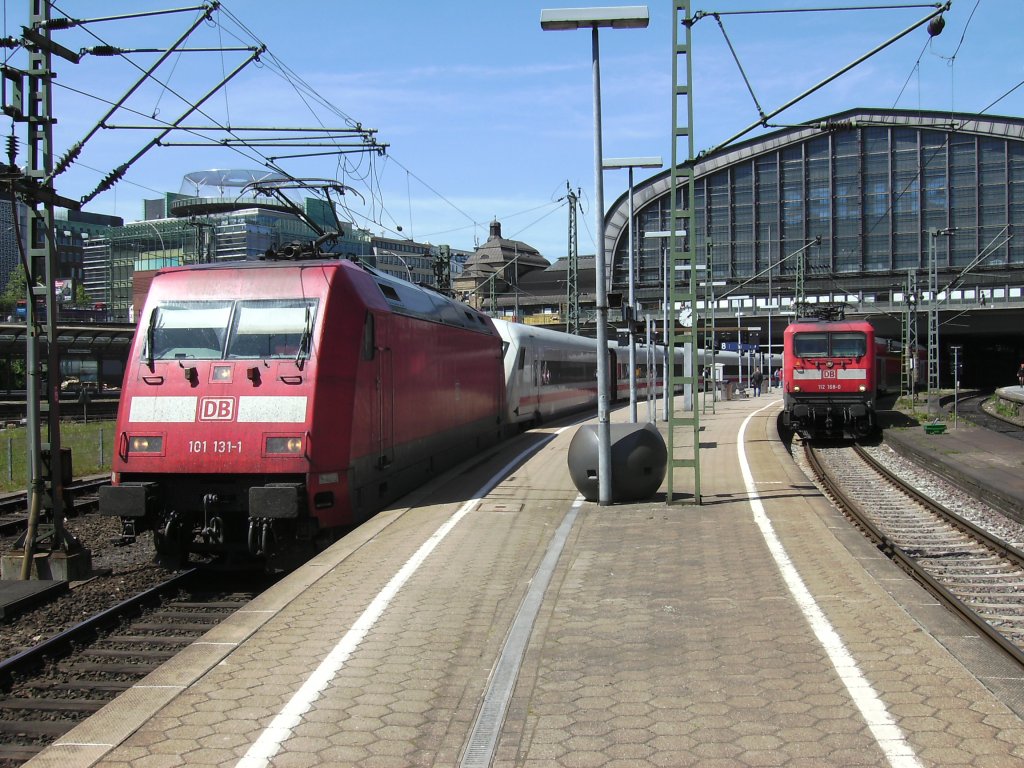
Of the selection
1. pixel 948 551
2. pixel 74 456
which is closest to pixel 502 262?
pixel 74 456

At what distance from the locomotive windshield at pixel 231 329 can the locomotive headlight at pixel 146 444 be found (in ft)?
2.93

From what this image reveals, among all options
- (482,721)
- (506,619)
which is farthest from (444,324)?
(482,721)

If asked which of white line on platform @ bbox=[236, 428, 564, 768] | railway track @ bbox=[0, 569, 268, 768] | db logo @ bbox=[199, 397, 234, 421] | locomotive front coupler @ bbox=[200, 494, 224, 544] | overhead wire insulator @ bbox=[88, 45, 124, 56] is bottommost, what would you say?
railway track @ bbox=[0, 569, 268, 768]

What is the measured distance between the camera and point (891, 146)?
75812mm

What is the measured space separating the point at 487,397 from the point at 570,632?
1296cm

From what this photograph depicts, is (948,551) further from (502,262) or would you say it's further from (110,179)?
(502,262)

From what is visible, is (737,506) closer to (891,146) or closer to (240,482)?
(240,482)

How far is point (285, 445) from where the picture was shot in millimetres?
9414

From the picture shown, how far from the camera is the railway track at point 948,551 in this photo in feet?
27.0

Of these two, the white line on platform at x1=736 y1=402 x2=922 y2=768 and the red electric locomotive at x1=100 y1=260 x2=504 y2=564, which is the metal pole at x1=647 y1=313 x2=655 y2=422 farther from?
the white line on platform at x1=736 y1=402 x2=922 y2=768

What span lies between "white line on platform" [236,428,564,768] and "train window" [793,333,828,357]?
58.9 feet

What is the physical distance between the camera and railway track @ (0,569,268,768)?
5.99 m

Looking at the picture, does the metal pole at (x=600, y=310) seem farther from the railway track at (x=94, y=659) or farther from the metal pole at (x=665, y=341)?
the railway track at (x=94, y=659)

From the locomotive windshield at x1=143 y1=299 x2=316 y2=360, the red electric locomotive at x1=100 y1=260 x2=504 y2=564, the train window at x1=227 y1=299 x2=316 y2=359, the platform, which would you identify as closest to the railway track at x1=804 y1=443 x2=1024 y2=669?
the platform
